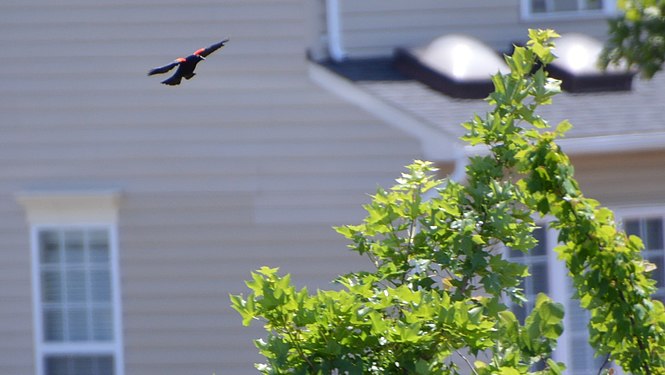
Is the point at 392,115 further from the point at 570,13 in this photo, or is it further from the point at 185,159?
the point at 570,13

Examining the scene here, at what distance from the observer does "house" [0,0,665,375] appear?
8172 millimetres

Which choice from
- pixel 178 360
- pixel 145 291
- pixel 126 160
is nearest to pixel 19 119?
pixel 126 160

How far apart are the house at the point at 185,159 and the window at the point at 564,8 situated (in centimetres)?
99

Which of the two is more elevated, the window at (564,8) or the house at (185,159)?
the window at (564,8)

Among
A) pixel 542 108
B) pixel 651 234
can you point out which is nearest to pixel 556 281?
pixel 651 234

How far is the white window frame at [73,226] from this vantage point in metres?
8.22

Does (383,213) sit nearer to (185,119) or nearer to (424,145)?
(424,145)

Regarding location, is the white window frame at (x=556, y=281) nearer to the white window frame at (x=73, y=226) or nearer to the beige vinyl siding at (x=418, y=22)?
the beige vinyl siding at (x=418, y=22)

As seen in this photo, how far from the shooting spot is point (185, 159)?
26.9 ft

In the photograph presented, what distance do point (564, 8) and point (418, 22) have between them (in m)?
1.30

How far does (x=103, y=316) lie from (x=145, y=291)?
0.44 m

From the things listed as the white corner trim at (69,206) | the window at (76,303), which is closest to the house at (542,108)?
the white corner trim at (69,206)

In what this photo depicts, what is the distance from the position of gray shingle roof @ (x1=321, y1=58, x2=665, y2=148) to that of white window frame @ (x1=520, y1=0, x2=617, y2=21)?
778 mm

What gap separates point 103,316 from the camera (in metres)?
8.48
